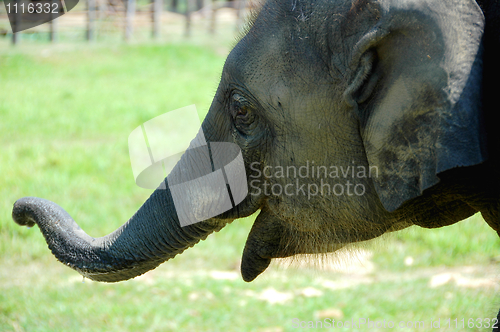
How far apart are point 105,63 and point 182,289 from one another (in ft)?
29.7

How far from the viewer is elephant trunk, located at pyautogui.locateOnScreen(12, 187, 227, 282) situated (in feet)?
5.88

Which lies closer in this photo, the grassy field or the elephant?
the elephant

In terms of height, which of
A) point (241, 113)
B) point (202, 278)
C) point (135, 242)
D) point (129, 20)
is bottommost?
point (129, 20)

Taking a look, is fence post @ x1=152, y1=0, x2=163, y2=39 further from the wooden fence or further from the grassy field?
the grassy field

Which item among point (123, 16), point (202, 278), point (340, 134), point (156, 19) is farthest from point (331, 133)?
point (123, 16)

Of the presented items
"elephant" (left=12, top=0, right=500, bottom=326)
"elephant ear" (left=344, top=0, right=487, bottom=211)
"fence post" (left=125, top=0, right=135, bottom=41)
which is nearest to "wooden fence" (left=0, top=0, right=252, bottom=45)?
"fence post" (left=125, top=0, right=135, bottom=41)

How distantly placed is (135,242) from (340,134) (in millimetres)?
760

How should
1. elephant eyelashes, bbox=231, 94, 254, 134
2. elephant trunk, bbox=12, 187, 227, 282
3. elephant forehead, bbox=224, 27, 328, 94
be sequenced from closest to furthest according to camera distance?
elephant forehead, bbox=224, 27, 328, 94 < elephant eyelashes, bbox=231, 94, 254, 134 < elephant trunk, bbox=12, 187, 227, 282

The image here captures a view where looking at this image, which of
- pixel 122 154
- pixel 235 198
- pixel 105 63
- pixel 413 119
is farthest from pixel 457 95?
pixel 105 63

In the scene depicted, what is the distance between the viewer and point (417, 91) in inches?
50.7

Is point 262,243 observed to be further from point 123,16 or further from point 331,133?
point 123,16

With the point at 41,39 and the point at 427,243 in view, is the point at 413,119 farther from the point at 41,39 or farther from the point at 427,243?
the point at 41,39

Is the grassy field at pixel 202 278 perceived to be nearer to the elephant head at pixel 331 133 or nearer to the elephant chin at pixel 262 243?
the elephant chin at pixel 262 243

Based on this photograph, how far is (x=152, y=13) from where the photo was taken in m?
16.4
